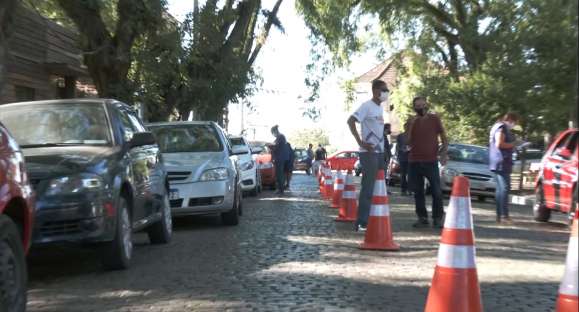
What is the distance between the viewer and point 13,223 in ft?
15.7

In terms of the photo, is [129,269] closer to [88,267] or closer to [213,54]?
[88,267]

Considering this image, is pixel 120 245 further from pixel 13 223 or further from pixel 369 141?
pixel 369 141

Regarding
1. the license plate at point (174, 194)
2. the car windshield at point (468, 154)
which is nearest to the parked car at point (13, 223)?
the license plate at point (174, 194)

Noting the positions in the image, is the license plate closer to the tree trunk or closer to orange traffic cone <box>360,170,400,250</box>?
the tree trunk

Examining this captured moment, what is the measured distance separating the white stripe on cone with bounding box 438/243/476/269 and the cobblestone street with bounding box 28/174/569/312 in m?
1.06

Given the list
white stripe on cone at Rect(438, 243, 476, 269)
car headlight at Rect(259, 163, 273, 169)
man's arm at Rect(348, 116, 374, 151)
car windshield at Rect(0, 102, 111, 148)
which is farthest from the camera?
car headlight at Rect(259, 163, 273, 169)

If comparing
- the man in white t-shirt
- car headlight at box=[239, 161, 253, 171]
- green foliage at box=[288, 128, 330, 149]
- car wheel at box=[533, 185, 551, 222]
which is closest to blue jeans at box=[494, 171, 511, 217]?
car wheel at box=[533, 185, 551, 222]

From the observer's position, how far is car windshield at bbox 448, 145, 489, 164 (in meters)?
19.3

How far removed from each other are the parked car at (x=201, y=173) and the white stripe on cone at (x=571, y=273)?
773 centimetres

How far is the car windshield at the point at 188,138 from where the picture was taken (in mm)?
11727

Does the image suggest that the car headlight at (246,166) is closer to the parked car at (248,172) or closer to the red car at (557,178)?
the parked car at (248,172)

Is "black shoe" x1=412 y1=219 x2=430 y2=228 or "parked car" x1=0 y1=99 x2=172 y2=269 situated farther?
"black shoe" x1=412 y1=219 x2=430 y2=228

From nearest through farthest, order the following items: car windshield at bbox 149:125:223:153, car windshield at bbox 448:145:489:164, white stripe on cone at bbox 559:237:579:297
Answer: white stripe on cone at bbox 559:237:579:297, car windshield at bbox 149:125:223:153, car windshield at bbox 448:145:489:164

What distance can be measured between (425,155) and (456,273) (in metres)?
6.26
